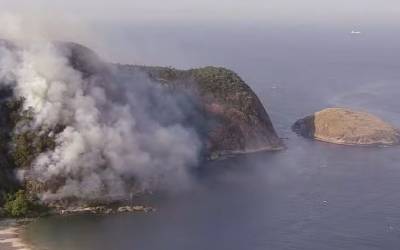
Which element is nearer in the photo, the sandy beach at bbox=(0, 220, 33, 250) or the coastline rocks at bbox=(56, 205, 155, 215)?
the sandy beach at bbox=(0, 220, 33, 250)

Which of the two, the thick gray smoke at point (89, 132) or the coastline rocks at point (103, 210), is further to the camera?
the thick gray smoke at point (89, 132)

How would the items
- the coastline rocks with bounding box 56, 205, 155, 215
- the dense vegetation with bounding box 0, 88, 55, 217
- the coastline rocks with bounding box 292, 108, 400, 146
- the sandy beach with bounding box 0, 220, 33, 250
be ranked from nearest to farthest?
1. the sandy beach with bounding box 0, 220, 33, 250
2. the dense vegetation with bounding box 0, 88, 55, 217
3. the coastline rocks with bounding box 56, 205, 155, 215
4. the coastline rocks with bounding box 292, 108, 400, 146

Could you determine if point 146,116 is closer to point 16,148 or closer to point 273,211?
point 16,148

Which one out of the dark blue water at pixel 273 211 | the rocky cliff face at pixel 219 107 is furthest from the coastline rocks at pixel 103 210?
the rocky cliff face at pixel 219 107

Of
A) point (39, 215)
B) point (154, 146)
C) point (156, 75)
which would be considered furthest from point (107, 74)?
point (39, 215)

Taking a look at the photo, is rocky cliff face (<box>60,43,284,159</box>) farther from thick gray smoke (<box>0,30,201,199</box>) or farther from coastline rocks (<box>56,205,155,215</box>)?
coastline rocks (<box>56,205,155,215</box>)

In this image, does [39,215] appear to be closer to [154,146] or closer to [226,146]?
[154,146]

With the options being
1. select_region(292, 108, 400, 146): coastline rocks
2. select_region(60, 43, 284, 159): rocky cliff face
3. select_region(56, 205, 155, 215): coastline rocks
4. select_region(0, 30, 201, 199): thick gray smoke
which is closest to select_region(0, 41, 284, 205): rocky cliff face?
select_region(60, 43, 284, 159): rocky cliff face

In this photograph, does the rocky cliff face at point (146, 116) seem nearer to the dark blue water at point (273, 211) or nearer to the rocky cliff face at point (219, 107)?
the rocky cliff face at point (219, 107)
